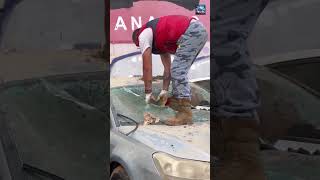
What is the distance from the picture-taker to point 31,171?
3.15 meters

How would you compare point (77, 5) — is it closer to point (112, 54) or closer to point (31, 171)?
point (112, 54)

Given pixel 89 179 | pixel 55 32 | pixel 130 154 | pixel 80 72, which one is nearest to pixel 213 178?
pixel 130 154

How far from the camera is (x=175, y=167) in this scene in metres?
2.75

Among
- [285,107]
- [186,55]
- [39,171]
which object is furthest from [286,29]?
[39,171]

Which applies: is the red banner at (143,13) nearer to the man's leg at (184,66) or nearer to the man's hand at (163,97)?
the man's leg at (184,66)

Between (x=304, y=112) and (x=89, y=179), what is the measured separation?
53.7 inches

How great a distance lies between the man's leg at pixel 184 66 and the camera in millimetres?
2781

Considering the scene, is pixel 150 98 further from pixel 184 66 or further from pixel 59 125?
pixel 59 125

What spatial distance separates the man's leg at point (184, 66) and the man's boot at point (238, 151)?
21 centimetres

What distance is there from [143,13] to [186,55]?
13.3 inches

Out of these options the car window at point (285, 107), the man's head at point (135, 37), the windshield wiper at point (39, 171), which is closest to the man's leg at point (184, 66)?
the man's head at point (135, 37)

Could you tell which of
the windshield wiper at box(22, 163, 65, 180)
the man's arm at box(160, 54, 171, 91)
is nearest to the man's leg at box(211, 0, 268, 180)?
the man's arm at box(160, 54, 171, 91)

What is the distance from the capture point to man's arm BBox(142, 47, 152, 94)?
9.23ft

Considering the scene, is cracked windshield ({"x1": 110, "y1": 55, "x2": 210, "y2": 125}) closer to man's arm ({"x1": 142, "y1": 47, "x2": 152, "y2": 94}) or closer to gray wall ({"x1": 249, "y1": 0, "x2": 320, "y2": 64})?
man's arm ({"x1": 142, "y1": 47, "x2": 152, "y2": 94})
